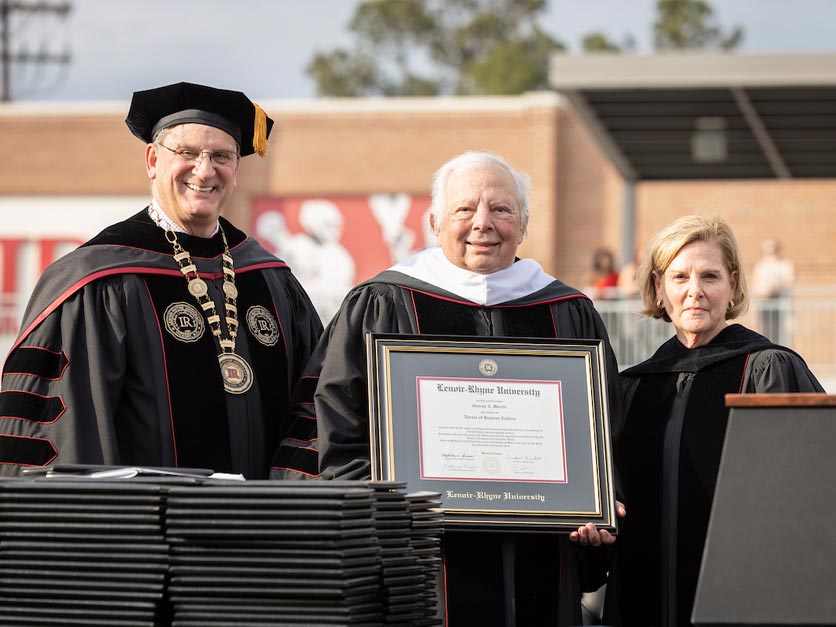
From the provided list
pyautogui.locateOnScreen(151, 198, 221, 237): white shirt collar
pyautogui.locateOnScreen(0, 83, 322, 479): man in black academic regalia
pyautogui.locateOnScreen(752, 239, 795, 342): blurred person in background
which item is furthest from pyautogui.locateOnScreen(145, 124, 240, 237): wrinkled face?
pyautogui.locateOnScreen(752, 239, 795, 342): blurred person in background

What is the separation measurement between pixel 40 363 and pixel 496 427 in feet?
5.18

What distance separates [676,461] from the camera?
190 inches

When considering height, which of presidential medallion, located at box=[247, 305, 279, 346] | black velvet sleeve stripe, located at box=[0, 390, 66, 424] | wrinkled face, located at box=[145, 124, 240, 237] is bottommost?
black velvet sleeve stripe, located at box=[0, 390, 66, 424]

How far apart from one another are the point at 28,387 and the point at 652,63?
12573 millimetres

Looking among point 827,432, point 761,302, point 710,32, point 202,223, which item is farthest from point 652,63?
point 710,32

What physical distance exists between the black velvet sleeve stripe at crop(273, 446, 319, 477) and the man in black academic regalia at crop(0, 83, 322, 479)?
9.7 inches

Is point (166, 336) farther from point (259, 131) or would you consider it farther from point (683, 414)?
point (683, 414)

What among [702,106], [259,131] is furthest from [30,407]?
[702,106]

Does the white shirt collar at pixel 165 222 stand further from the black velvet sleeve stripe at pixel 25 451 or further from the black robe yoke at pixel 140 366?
the black velvet sleeve stripe at pixel 25 451

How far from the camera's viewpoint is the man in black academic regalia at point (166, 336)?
4645 millimetres

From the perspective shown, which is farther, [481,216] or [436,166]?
[436,166]

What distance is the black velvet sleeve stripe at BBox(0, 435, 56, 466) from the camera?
4551mm

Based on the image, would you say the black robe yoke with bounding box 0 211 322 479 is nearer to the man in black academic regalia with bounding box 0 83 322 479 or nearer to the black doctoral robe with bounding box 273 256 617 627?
the man in black academic regalia with bounding box 0 83 322 479

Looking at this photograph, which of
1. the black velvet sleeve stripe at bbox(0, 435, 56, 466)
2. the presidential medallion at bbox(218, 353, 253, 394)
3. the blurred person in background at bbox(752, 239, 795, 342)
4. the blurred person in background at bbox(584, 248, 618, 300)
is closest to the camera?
the black velvet sleeve stripe at bbox(0, 435, 56, 466)
